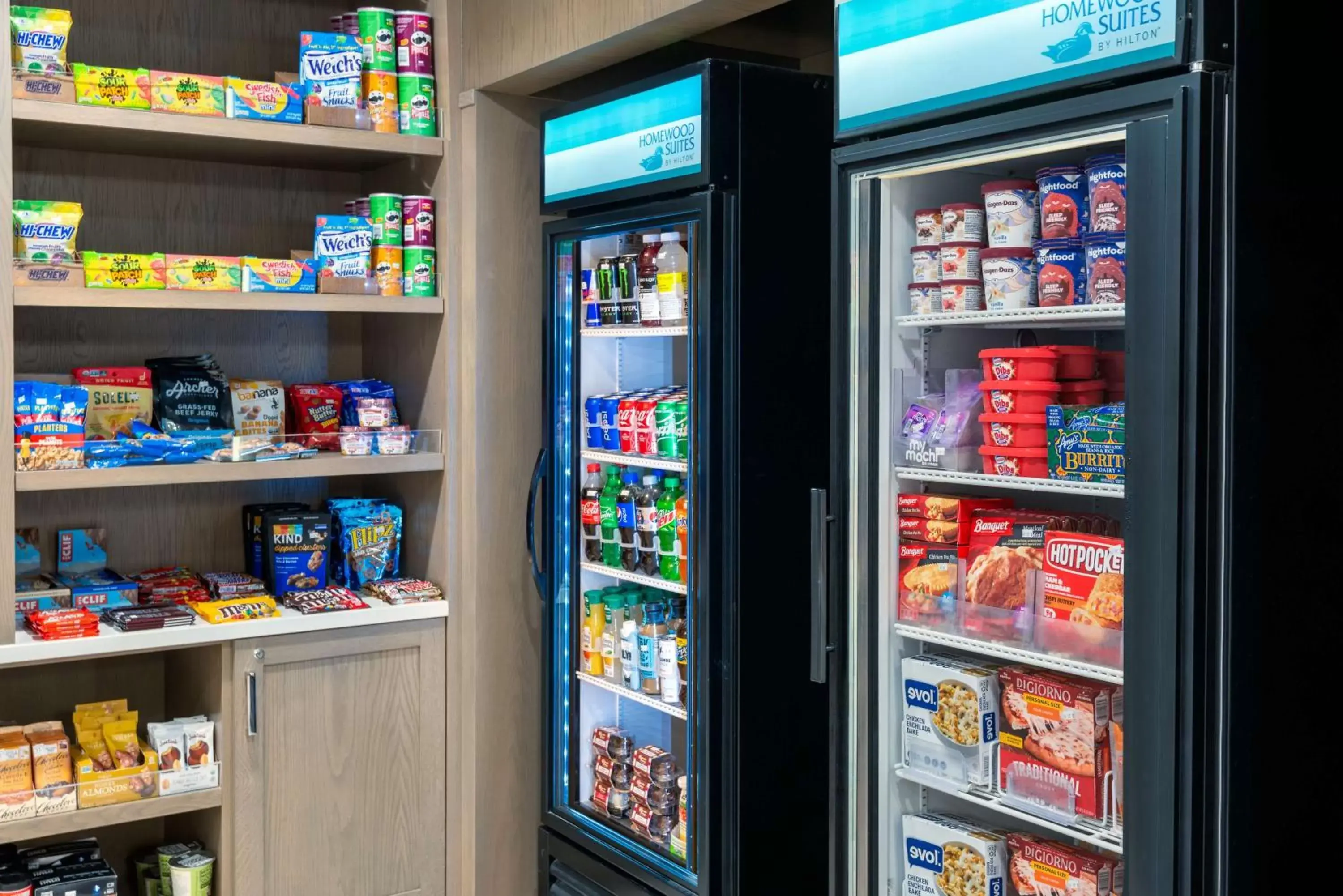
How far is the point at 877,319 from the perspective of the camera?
238 cm

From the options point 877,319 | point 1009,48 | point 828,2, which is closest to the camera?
point 1009,48

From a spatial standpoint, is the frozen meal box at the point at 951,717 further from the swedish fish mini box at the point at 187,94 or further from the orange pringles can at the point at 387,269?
the swedish fish mini box at the point at 187,94

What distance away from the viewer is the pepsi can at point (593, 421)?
331 cm

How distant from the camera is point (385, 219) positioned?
363cm

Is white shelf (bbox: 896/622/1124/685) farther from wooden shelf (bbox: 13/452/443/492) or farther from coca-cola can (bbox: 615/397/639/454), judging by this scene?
wooden shelf (bbox: 13/452/443/492)

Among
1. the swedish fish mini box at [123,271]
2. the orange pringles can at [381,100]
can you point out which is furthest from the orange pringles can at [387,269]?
the swedish fish mini box at [123,271]

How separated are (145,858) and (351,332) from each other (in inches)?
65.3

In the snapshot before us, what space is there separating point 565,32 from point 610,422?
3.15 ft

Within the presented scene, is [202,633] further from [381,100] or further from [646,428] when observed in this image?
[381,100]

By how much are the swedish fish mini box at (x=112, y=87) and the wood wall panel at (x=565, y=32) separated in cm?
85

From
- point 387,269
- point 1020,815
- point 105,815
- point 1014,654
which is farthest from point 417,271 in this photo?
point 1020,815

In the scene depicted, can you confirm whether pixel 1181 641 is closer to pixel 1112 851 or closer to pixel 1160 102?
pixel 1112 851

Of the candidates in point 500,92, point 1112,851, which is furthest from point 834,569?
point 500,92

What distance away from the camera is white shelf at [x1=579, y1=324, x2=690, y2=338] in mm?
3023
